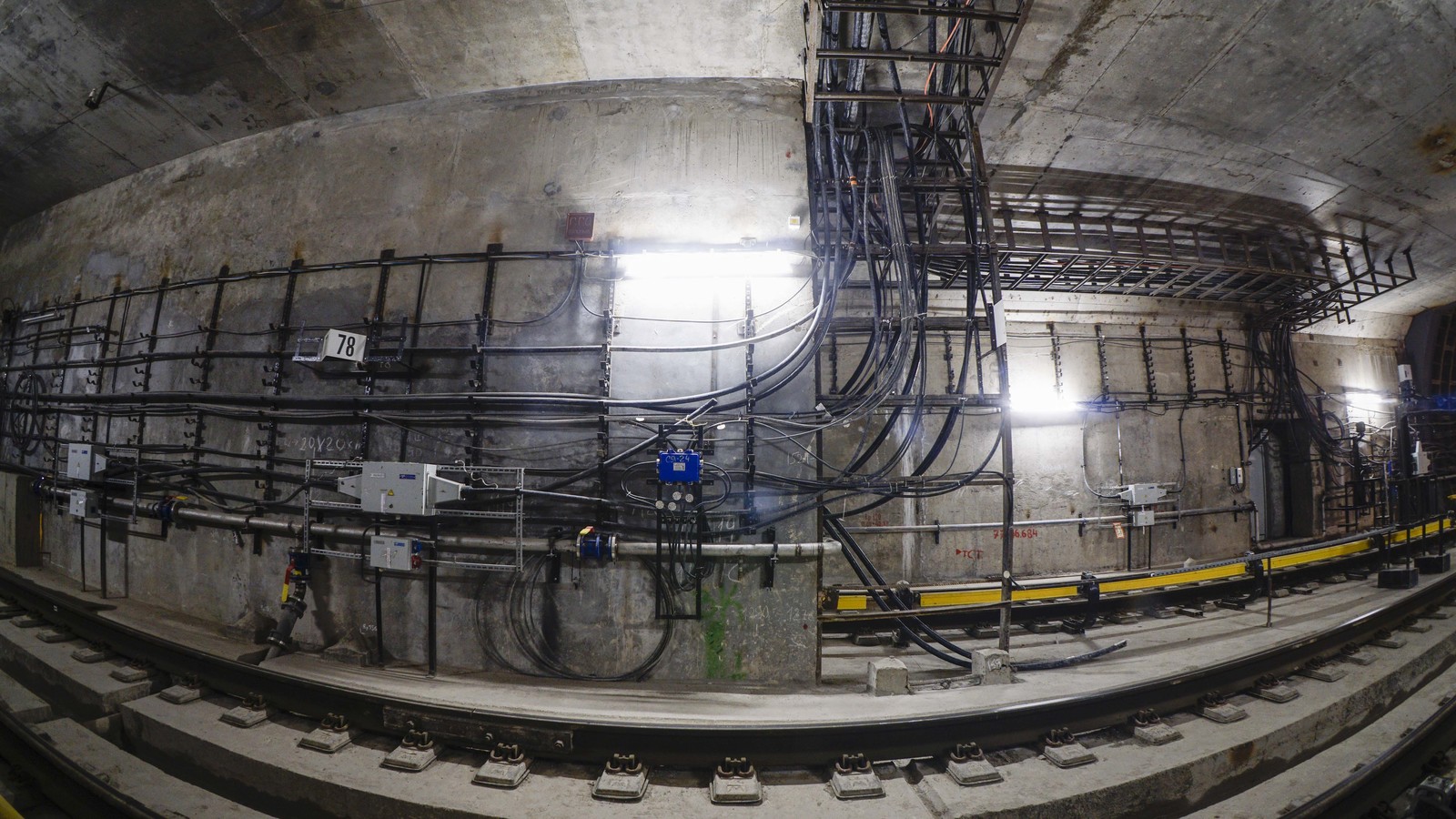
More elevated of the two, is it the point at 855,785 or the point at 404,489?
the point at 404,489

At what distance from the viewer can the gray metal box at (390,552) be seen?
3.99 meters

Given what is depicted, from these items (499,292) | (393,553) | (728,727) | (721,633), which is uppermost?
(499,292)

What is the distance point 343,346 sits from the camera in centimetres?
434

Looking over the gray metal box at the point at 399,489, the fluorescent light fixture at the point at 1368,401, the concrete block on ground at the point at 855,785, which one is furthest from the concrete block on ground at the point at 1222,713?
the fluorescent light fixture at the point at 1368,401

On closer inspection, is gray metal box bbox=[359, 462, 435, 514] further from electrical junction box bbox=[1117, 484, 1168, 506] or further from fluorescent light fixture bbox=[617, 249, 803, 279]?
electrical junction box bbox=[1117, 484, 1168, 506]

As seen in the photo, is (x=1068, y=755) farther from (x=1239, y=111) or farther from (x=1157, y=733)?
(x=1239, y=111)

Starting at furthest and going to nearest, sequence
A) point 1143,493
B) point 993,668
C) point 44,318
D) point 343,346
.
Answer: point 1143,493 → point 44,318 → point 343,346 → point 993,668

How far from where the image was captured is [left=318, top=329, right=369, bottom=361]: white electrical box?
13.9 feet

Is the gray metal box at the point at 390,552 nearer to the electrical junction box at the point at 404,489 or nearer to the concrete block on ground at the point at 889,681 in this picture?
the electrical junction box at the point at 404,489

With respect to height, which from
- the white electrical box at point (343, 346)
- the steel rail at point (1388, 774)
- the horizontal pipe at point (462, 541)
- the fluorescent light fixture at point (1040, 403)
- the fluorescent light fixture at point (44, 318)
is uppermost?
the fluorescent light fixture at point (44, 318)

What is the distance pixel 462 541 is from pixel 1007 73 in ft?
24.1

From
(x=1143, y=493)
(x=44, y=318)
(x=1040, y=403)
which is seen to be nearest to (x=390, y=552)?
(x=44, y=318)

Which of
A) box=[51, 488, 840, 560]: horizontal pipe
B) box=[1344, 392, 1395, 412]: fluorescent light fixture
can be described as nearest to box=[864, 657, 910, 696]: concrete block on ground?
box=[51, 488, 840, 560]: horizontal pipe

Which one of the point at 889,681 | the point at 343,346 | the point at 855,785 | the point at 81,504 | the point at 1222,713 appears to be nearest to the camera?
the point at 855,785
